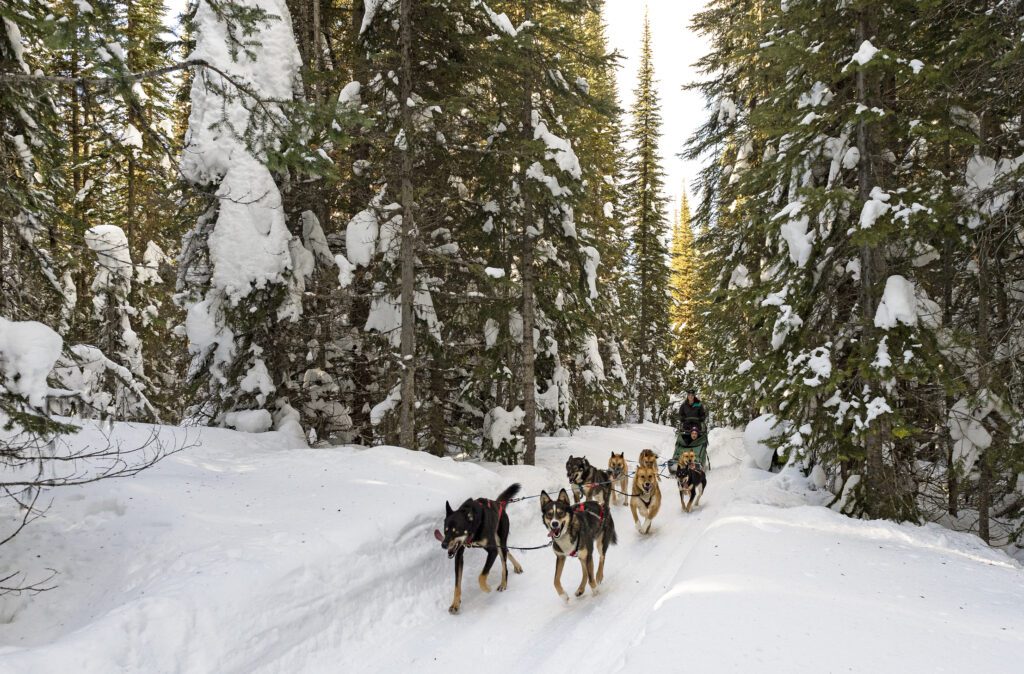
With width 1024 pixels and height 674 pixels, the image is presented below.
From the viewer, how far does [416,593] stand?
724 cm

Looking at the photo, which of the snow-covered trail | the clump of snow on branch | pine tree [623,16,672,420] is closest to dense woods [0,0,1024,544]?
the clump of snow on branch

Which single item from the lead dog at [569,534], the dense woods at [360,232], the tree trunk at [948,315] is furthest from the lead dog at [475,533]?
the tree trunk at [948,315]

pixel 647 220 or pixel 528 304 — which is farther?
pixel 647 220

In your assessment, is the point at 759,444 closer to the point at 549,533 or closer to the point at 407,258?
the point at 549,533

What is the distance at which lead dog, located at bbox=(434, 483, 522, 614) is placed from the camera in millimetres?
6840

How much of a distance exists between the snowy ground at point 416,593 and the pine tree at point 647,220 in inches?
952

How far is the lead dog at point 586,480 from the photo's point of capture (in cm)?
1127

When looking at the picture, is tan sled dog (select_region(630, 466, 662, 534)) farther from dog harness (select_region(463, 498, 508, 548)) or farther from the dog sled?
the dog sled

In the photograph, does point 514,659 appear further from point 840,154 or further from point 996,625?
point 840,154

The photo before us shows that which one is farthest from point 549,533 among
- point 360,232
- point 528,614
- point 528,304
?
point 528,304

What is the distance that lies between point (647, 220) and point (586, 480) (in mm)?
24080

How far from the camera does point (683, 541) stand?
9.04m

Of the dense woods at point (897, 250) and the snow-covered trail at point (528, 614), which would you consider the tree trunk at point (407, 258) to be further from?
the dense woods at point (897, 250)

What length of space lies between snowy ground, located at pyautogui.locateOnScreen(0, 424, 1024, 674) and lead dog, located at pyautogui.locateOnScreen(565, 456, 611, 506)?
78.2 inches
